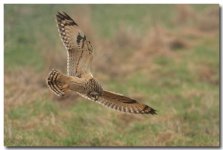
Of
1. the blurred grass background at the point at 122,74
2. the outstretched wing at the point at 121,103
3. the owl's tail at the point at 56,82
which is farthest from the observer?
the blurred grass background at the point at 122,74

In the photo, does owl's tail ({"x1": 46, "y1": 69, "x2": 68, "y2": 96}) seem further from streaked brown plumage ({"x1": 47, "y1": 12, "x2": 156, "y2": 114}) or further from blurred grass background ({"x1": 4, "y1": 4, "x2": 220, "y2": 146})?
blurred grass background ({"x1": 4, "y1": 4, "x2": 220, "y2": 146})

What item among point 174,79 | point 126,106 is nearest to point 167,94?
point 174,79

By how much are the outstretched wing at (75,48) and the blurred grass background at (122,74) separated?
1.83 metres

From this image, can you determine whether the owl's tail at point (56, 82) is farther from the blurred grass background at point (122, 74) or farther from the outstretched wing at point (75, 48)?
the blurred grass background at point (122, 74)

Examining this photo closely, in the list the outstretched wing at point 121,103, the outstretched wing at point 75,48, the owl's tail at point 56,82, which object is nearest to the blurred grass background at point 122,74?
the outstretched wing at point 75,48

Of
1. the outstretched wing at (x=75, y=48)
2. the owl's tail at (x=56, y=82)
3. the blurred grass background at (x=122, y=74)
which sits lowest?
the blurred grass background at (x=122, y=74)

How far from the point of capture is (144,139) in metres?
6.37

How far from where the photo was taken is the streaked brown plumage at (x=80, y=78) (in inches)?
152

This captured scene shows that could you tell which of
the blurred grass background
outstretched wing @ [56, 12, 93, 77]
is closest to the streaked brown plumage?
outstretched wing @ [56, 12, 93, 77]

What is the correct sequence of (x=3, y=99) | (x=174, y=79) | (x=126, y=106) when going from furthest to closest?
1. (x=174, y=79)
2. (x=3, y=99)
3. (x=126, y=106)

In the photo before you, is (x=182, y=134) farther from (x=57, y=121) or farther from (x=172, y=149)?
(x=57, y=121)

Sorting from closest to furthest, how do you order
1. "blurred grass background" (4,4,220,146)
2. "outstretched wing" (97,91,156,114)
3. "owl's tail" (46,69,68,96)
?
1. "owl's tail" (46,69,68,96)
2. "outstretched wing" (97,91,156,114)
3. "blurred grass background" (4,4,220,146)

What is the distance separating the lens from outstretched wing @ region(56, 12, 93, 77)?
13.1 feet

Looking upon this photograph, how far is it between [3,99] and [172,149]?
1.30m
